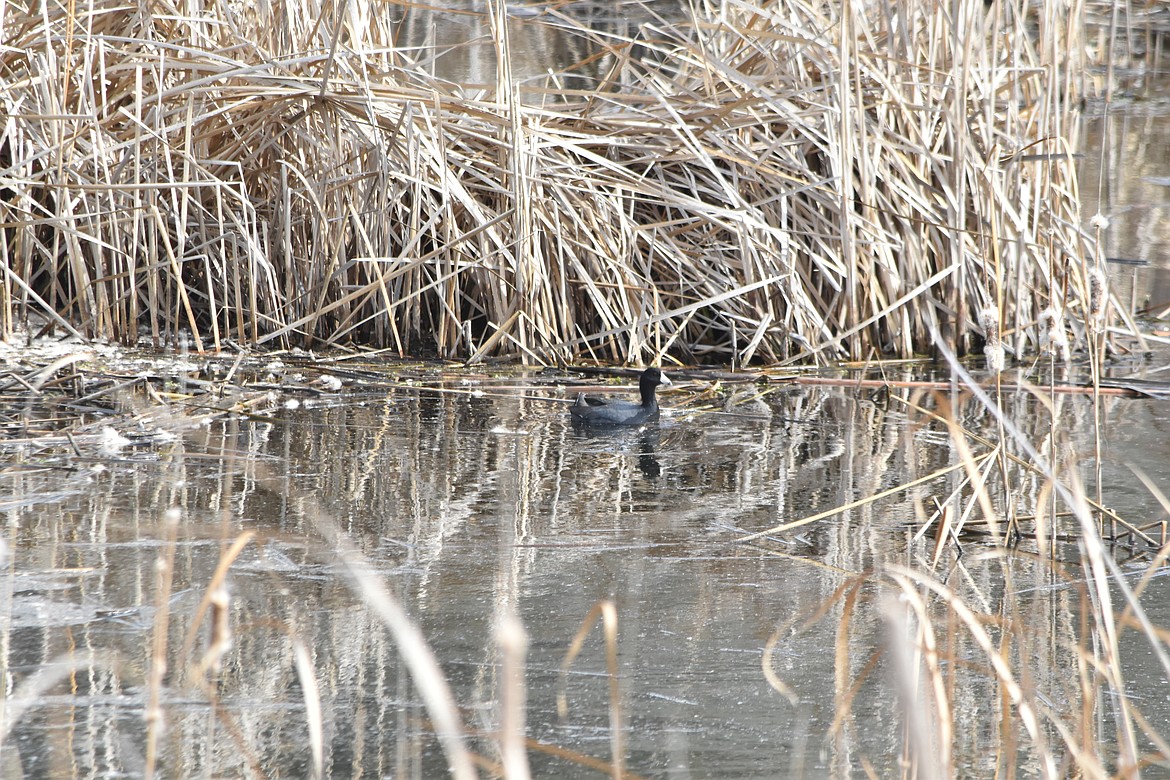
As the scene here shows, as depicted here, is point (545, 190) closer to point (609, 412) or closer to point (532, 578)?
point (609, 412)

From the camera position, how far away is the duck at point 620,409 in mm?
4820

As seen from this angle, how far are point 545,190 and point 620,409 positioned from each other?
1.38 metres

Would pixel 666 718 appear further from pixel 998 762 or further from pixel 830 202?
pixel 830 202

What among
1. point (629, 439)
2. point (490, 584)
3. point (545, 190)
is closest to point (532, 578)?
point (490, 584)

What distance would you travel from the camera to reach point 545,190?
578cm

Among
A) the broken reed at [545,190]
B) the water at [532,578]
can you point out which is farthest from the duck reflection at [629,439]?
the broken reed at [545,190]

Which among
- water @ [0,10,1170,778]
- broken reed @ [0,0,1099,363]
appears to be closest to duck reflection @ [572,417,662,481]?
water @ [0,10,1170,778]

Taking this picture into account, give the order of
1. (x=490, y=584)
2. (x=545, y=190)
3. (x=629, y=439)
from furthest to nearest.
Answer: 1. (x=545, y=190)
2. (x=629, y=439)
3. (x=490, y=584)

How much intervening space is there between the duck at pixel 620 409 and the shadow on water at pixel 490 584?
0.27 ft

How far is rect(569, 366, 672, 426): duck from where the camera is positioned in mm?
4820

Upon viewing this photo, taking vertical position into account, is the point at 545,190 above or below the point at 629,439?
above

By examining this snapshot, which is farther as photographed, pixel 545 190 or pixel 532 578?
pixel 545 190

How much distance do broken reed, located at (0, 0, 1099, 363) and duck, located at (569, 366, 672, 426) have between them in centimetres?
79

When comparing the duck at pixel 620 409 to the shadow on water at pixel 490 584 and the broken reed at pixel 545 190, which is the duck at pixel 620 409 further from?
the broken reed at pixel 545 190
